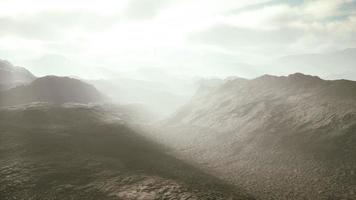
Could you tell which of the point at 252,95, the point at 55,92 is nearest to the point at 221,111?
the point at 252,95

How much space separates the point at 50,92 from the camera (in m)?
101

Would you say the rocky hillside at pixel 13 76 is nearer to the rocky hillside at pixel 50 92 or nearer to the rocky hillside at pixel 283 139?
the rocky hillside at pixel 50 92

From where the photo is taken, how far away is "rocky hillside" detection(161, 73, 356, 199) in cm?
2820

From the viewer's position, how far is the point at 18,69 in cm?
16238

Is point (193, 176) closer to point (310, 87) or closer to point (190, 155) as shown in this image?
point (190, 155)

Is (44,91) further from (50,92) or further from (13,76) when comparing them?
(13,76)

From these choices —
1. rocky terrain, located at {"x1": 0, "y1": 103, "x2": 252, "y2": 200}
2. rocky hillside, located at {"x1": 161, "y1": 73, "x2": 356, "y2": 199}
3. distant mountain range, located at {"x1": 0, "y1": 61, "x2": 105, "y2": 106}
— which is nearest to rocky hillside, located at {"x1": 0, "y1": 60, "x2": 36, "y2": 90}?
distant mountain range, located at {"x1": 0, "y1": 61, "x2": 105, "y2": 106}

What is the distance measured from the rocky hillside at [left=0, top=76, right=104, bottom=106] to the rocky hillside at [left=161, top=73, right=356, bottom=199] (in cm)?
4886

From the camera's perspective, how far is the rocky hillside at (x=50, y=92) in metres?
88.9

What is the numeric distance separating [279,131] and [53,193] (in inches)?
1283

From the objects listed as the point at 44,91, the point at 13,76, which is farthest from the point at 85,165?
the point at 13,76

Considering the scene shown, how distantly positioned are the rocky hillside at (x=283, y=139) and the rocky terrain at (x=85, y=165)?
6.06 meters

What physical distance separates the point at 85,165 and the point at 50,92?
7913cm

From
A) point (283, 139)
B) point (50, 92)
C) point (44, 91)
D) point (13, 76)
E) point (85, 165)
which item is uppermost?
point (13, 76)
